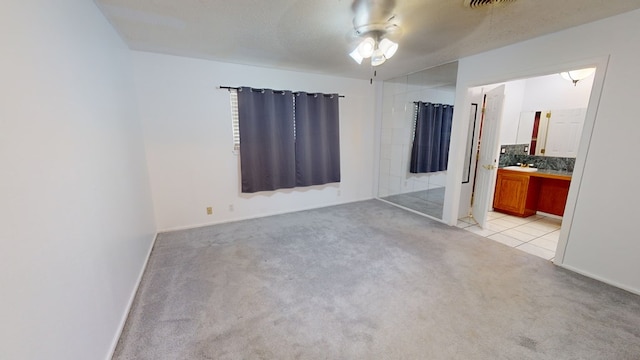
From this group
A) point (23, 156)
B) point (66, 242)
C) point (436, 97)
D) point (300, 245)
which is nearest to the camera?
point (23, 156)

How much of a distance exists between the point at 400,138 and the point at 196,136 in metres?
3.52

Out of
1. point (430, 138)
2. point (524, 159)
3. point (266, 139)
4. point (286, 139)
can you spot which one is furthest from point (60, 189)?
point (524, 159)

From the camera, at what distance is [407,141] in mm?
4582

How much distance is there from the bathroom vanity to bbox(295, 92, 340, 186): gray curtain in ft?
9.78

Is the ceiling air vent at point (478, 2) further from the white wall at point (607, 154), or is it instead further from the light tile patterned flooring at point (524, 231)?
the light tile patterned flooring at point (524, 231)

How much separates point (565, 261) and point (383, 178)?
117 inches

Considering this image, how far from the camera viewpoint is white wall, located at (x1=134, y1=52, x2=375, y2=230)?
3201mm

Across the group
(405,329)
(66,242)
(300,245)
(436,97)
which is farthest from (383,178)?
(66,242)

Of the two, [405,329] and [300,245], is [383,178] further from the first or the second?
[405,329]

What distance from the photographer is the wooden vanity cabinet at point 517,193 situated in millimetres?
4051

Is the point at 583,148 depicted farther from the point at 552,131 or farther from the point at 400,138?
the point at 400,138

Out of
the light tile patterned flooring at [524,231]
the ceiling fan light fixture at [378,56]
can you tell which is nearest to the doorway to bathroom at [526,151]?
the light tile patterned flooring at [524,231]

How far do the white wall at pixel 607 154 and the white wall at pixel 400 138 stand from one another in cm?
171

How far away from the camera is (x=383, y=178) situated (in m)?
5.12
